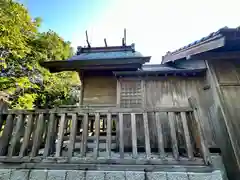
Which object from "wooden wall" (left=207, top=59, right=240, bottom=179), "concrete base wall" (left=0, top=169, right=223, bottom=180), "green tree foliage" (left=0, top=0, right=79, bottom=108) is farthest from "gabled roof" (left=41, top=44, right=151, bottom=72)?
Result: "green tree foliage" (left=0, top=0, right=79, bottom=108)

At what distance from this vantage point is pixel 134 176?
6.40ft

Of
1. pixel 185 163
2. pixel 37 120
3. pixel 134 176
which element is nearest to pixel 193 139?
pixel 185 163

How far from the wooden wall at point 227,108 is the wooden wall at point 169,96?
34cm

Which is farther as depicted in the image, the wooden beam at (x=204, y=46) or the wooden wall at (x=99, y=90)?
the wooden wall at (x=99, y=90)

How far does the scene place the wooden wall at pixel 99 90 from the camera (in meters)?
4.86

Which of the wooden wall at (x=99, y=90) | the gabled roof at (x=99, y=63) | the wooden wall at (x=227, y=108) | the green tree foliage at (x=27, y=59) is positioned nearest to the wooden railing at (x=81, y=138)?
the wooden wall at (x=227, y=108)

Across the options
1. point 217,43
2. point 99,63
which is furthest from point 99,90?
point 217,43

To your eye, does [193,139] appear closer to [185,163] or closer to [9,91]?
[185,163]

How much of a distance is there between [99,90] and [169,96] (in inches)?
103

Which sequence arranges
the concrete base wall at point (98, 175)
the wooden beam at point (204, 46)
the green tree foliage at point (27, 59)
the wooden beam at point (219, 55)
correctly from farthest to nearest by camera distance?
the green tree foliage at point (27, 59)
the wooden beam at point (219, 55)
the wooden beam at point (204, 46)
the concrete base wall at point (98, 175)

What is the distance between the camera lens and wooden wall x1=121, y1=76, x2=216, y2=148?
3863 millimetres

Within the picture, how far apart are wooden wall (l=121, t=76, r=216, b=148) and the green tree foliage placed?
605cm

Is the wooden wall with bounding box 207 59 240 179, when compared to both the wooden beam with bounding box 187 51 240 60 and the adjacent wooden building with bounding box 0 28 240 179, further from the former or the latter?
the wooden beam with bounding box 187 51 240 60

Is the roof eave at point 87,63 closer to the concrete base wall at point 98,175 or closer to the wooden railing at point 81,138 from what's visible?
the wooden railing at point 81,138
